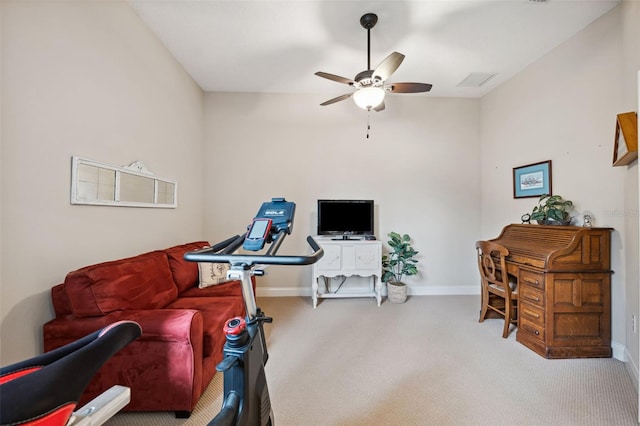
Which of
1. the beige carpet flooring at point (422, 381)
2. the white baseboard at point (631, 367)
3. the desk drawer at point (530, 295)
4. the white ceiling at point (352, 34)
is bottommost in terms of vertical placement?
the beige carpet flooring at point (422, 381)

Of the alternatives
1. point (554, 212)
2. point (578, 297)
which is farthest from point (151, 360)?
point (554, 212)

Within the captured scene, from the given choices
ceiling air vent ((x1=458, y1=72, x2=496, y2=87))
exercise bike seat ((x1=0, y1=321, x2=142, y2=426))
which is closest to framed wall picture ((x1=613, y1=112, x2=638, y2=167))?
ceiling air vent ((x1=458, y1=72, x2=496, y2=87))

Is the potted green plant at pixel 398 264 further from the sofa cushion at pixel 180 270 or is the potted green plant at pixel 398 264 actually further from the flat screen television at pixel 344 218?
the sofa cushion at pixel 180 270

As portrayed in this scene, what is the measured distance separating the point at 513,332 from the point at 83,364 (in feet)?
11.0

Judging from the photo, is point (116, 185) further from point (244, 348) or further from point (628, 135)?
point (628, 135)

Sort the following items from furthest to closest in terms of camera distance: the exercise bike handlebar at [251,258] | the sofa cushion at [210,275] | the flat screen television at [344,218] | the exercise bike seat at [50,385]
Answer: the flat screen television at [344,218]
the sofa cushion at [210,275]
the exercise bike handlebar at [251,258]
the exercise bike seat at [50,385]

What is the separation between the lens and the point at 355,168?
3.91m

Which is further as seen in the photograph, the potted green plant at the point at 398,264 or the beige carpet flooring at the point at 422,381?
the potted green plant at the point at 398,264

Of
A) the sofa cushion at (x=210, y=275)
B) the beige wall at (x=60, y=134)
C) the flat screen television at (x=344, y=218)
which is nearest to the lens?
the beige wall at (x=60, y=134)

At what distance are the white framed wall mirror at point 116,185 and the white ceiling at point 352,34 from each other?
1.45 metres

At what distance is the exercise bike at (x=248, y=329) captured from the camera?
92 cm

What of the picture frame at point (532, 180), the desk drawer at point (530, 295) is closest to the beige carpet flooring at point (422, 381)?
the desk drawer at point (530, 295)

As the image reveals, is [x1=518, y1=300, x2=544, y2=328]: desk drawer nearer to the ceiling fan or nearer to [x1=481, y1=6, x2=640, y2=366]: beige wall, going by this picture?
[x1=481, y1=6, x2=640, y2=366]: beige wall

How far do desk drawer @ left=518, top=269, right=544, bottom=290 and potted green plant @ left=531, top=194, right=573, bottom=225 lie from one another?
2.00 feet
